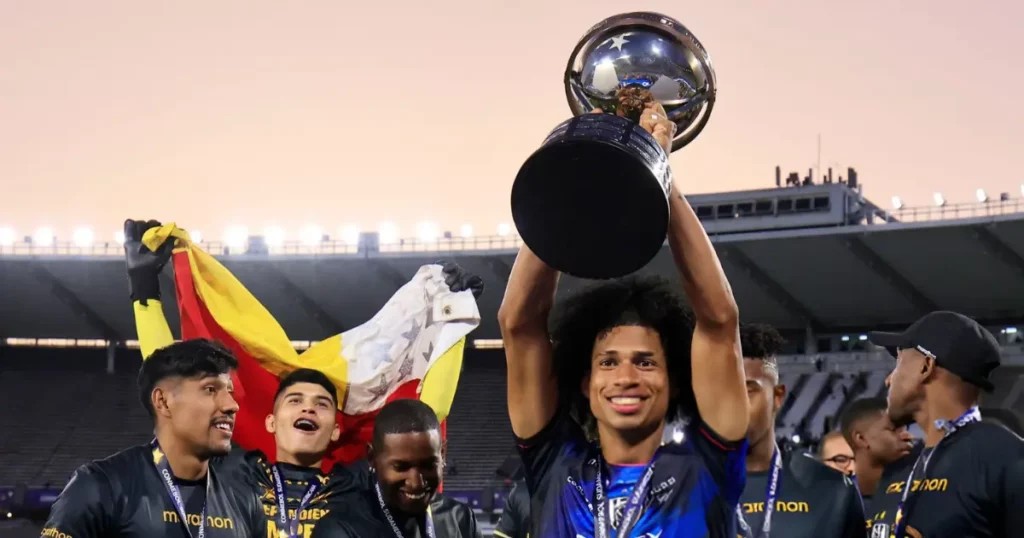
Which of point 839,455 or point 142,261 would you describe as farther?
point 839,455

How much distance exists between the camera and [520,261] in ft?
7.98

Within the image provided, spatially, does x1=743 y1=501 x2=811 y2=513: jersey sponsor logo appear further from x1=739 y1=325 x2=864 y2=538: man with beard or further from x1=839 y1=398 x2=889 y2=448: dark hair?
x1=839 y1=398 x2=889 y2=448: dark hair

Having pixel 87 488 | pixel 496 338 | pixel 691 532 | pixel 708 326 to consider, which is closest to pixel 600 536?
pixel 691 532

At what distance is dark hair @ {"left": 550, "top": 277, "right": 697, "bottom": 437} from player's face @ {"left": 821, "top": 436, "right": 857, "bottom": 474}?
4.56 meters

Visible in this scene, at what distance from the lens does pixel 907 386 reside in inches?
156

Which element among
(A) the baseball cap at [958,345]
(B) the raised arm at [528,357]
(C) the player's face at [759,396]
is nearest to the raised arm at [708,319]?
(B) the raised arm at [528,357]

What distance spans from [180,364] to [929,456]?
8.94 ft

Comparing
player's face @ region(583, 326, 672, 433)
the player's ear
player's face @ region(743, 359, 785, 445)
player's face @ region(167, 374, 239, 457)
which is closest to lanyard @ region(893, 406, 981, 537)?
player's face @ region(743, 359, 785, 445)

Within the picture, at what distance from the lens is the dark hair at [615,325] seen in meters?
2.51

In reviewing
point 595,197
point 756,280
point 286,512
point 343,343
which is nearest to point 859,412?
point 343,343

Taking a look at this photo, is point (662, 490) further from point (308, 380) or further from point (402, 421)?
point (308, 380)

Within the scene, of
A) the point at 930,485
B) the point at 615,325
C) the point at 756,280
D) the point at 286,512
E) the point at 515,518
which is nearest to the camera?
the point at 615,325

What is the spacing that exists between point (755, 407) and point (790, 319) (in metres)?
27.4

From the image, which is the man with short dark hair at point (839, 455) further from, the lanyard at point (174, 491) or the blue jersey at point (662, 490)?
the blue jersey at point (662, 490)
